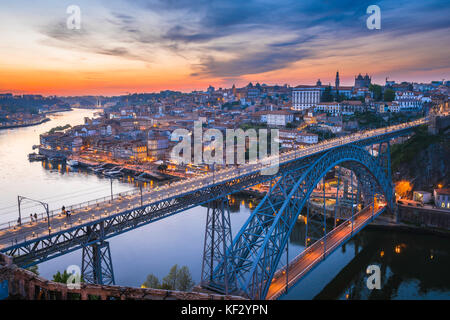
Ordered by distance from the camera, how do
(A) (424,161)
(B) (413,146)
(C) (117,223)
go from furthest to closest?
(B) (413,146) → (A) (424,161) → (C) (117,223)

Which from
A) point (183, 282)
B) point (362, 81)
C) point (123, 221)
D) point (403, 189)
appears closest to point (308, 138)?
point (403, 189)

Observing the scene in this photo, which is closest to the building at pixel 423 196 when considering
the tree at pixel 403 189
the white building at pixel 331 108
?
the tree at pixel 403 189

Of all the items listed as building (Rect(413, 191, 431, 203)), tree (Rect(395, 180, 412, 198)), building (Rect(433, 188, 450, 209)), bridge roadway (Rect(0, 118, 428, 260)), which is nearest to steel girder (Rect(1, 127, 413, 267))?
bridge roadway (Rect(0, 118, 428, 260))

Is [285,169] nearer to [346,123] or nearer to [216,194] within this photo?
[216,194]

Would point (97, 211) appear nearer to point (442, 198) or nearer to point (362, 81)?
point (442, 198)

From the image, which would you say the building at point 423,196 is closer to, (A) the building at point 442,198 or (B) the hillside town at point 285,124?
(A) the building at point 442,198

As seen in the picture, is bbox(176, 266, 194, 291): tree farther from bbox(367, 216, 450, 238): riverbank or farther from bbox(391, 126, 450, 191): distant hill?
bbox(391, 126, 450, 191): distant hill
